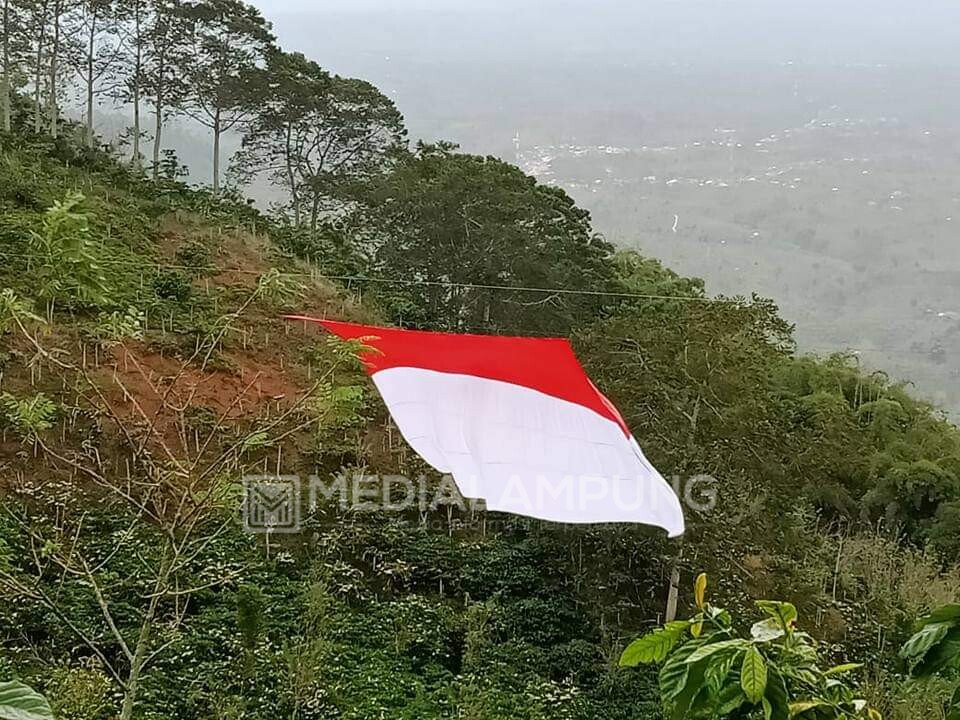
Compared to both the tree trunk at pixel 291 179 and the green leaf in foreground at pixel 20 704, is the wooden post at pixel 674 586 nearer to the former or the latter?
the green leaf in foreground at pixel 20 704

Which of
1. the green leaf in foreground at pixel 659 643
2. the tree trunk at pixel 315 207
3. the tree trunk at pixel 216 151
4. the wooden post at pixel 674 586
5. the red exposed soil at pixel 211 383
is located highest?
the tree trunk at pixel 216 151

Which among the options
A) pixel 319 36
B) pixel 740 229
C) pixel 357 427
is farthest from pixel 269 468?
pixel 319 36

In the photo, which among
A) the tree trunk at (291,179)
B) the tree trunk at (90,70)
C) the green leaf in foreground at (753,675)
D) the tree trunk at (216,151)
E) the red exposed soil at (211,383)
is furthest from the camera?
the tree trunk at (291,179)

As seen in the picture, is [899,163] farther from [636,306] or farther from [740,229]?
[636,306]

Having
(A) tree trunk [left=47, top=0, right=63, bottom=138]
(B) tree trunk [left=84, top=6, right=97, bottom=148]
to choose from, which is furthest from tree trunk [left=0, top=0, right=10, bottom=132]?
(B) tree trunk [left=84, top=6, right=97, bottom=148]

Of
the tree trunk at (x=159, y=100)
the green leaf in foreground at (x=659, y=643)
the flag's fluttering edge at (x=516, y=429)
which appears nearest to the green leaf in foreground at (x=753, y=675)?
the green leaf in foreground at (x=659, y=643)

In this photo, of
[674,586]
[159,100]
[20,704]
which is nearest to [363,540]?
[674,586]

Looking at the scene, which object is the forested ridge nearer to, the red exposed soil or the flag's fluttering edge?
the red exposed soil

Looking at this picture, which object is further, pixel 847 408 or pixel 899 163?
pixel 899 163
